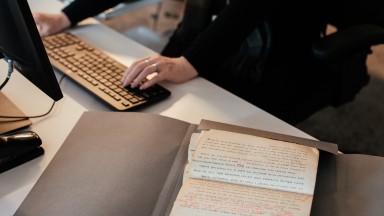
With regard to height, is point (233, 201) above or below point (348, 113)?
above

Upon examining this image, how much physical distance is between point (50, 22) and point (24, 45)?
1.77 ft

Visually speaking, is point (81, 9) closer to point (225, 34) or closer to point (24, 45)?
point (225, 34)

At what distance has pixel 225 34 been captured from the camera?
100cm

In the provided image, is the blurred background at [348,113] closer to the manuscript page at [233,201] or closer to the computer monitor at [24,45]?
the computer monitor at [24,45]

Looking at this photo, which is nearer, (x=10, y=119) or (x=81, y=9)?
(x=10, y=119)

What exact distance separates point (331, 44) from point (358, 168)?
1.38ft

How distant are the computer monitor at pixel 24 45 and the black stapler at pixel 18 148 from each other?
10 cm

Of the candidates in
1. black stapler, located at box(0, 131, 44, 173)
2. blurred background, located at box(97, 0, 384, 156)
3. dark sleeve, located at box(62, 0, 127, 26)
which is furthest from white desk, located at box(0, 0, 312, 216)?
blurred background, located at box(97, 0, 384, 156)

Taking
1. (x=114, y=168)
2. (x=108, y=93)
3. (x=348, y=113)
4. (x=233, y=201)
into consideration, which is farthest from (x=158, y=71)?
(x=348, y=113)

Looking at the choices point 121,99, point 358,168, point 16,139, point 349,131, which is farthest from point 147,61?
point 349,131

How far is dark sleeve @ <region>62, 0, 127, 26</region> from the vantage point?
3.80 ft

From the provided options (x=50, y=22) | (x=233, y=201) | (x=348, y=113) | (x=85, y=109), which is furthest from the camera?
(x=348, y=113)

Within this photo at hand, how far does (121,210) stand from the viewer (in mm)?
604

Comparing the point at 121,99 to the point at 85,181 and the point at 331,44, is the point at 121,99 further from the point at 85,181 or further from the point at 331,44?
the point at 331,44
